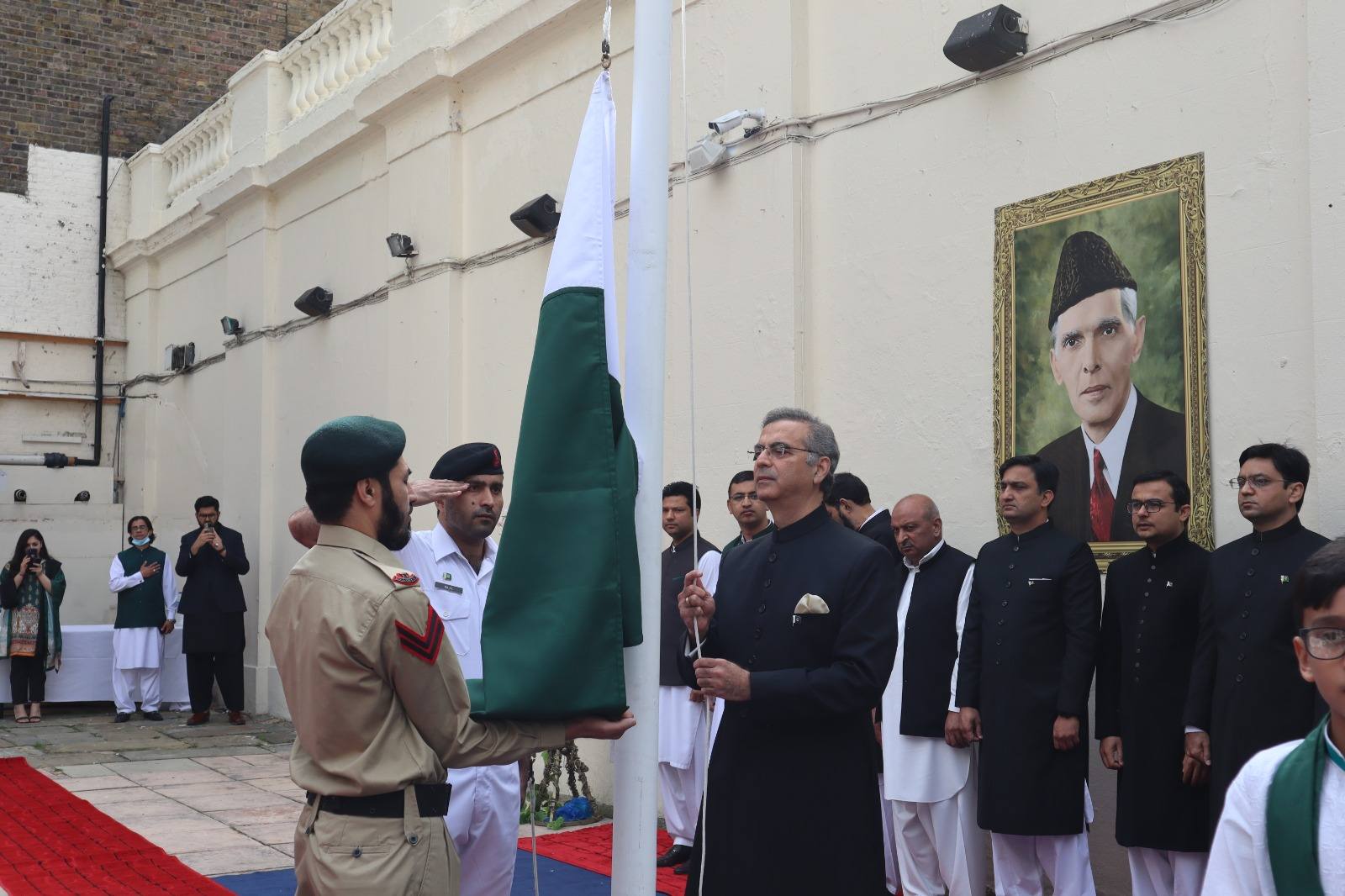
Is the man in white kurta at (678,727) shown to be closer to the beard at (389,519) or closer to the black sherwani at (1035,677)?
the black sherwani at (1035,677)

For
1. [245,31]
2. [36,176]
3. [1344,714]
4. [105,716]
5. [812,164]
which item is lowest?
[105,716]

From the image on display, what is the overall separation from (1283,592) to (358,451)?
3.01 meters

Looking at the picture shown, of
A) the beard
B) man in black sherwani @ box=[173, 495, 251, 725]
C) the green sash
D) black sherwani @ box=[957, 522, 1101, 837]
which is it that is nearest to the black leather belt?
the beard

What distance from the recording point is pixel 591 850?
6.80m

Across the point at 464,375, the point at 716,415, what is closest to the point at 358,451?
the point at 716,415

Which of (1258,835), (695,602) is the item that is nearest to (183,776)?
(695,602)

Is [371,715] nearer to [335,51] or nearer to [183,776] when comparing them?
[183,776]

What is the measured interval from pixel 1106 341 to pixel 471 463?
2.89 meters

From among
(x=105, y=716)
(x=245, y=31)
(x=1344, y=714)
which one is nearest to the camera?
(x=1344, y=714)

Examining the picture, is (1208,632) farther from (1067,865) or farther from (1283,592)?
(1067,865)

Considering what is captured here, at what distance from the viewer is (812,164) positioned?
7.06m

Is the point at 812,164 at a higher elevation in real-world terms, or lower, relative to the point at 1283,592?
higher

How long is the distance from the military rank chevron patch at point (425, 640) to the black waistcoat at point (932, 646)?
10.8 feet

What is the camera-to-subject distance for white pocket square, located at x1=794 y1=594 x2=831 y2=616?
336 centimetres
